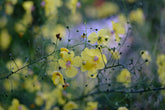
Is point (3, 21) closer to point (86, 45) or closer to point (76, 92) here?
point (76, 92)

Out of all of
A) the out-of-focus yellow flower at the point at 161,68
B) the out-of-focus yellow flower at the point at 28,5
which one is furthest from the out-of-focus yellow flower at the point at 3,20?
the out-of-focus yellow flower at the point at 161,68

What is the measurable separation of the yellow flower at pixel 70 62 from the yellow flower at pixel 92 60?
3 cm

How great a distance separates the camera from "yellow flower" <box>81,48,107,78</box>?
1019mm

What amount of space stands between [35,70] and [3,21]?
102cm

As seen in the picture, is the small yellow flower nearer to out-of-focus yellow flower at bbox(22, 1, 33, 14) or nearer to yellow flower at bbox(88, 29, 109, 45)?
yellow flower at bbox(88, 29, 109, 45)

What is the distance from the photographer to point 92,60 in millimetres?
1042

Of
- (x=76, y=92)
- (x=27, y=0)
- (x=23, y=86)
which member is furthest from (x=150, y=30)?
(x=23, y=86)

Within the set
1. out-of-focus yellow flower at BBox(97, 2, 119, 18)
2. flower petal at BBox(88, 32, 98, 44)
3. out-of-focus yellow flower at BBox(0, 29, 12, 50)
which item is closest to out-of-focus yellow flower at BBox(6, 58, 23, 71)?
flower petal at BBox(88, 32, 98, 44)

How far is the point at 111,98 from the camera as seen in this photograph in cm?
136

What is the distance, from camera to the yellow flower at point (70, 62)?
1027 mm

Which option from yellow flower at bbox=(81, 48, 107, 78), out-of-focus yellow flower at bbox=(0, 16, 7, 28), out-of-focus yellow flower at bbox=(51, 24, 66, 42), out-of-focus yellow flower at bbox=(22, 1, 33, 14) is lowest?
yellow flower at bbox=(81, 48, 107, 78)

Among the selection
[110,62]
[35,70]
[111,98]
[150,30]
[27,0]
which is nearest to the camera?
[110,62]

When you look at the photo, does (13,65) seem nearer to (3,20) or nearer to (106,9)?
(3,20)

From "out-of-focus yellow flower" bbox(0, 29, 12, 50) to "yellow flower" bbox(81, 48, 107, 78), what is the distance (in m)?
1.57
